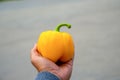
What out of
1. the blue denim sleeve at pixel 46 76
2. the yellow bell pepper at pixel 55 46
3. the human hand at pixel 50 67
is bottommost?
the blue denim sleeve at pixel 46 76

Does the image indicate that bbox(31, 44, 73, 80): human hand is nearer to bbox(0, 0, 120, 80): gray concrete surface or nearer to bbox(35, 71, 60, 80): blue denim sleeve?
bbox(35, 71, 60, 80): blue denim sleeve

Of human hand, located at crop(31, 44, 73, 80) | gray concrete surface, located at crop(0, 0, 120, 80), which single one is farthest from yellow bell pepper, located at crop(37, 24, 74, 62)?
gray concrete surface, located at crop(0, 0, 120, 80)

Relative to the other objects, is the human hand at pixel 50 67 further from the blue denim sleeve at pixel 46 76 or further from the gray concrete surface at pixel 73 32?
the gray concrete surface at pixel 73 32

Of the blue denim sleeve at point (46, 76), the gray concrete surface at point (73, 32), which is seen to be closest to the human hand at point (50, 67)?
the blue denim sleeve at point (46, 76)

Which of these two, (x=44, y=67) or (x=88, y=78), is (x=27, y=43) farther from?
(x=44, y=67)

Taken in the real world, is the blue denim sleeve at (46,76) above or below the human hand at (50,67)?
below

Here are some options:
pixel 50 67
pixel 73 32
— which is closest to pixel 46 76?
pixel 50 67

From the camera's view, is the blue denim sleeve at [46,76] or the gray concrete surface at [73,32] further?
the gray concrete surface at [73,32]

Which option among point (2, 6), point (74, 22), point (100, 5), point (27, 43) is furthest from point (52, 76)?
point (2, 6)
